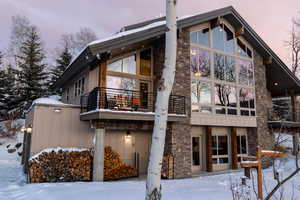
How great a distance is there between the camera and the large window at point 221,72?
38.5 ft

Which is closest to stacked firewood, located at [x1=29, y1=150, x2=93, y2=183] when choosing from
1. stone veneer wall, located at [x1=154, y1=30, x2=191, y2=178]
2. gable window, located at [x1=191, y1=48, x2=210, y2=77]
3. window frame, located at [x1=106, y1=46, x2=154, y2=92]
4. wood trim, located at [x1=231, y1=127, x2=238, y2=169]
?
stone veneer wall, located at [x1=154, y1=30, x2=191, y2=178]

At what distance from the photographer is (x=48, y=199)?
569 cm

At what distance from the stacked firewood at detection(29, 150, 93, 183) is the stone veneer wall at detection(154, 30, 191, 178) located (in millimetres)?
3749

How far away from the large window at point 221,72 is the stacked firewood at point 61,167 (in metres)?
5.87

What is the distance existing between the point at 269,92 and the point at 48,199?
709 inches

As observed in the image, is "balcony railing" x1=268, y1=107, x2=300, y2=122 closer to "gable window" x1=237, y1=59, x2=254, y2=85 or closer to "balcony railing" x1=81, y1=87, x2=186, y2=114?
"gable window" x1=237, y1=59, x2=254, y2=85

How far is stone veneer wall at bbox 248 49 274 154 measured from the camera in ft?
43.9

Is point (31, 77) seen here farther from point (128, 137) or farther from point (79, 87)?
point (128, 137)

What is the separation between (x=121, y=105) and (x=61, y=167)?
3.49 meters

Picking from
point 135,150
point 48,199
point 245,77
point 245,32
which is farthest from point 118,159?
point 245,32

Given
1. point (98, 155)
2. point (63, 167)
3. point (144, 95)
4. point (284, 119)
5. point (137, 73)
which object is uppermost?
Answer: point (137, 73)

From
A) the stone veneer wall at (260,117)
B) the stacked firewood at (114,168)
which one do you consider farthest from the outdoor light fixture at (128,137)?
the stone veneer wall at (260,117)

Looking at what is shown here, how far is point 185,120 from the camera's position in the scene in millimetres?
10734

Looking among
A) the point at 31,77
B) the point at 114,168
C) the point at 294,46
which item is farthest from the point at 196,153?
the point at 294,46
